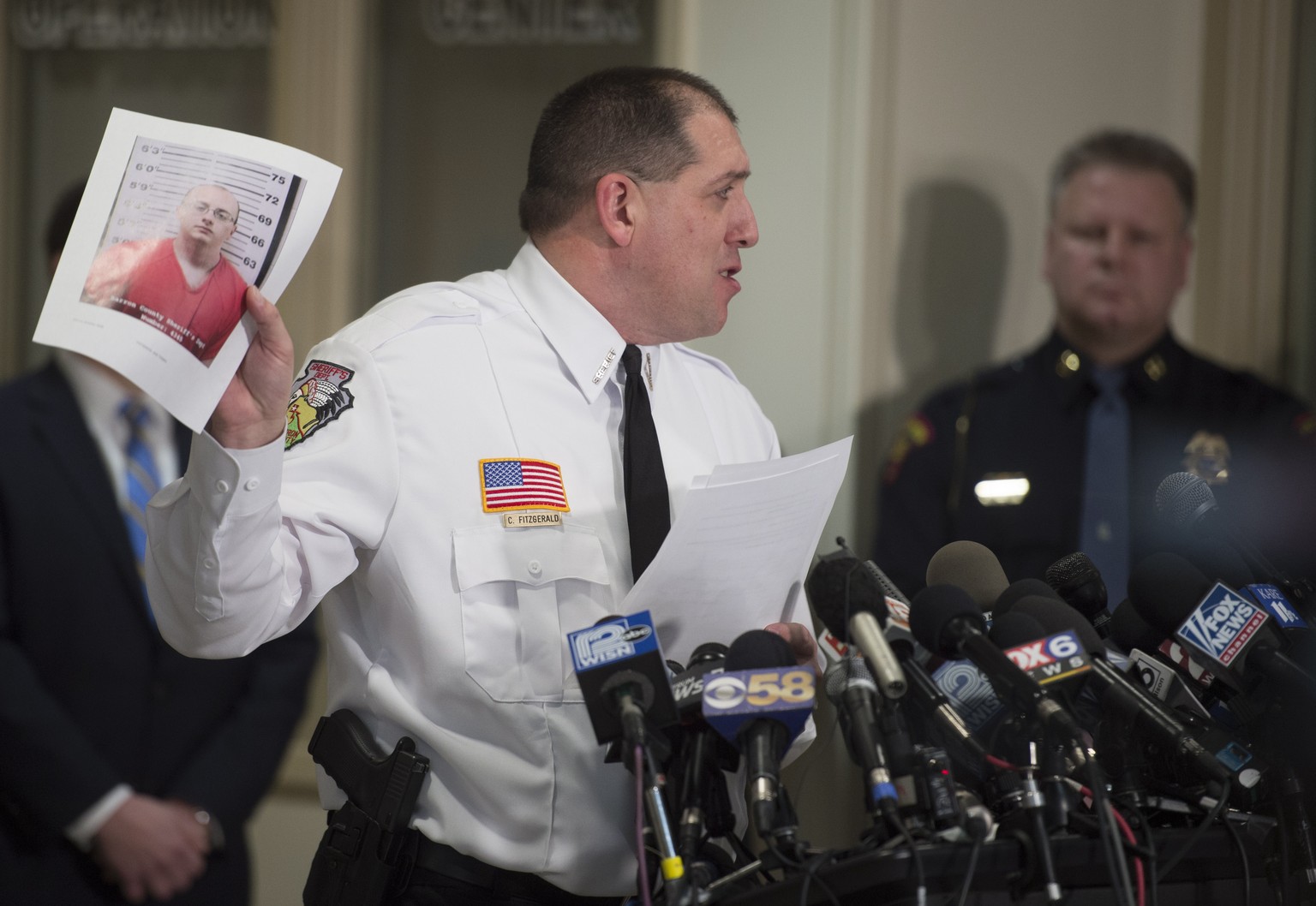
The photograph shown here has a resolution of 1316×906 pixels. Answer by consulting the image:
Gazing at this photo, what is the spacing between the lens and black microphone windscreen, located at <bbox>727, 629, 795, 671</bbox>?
4.13 ft

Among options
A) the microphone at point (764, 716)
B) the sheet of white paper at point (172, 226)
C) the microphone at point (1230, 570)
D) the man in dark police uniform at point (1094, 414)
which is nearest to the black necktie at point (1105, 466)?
the man in dark police uniform at point (1094, 414)

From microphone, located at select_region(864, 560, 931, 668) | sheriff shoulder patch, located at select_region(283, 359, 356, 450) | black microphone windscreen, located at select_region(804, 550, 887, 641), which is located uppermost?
sheriff shoulder patch, located at select_region(283, 359, 356, 450)

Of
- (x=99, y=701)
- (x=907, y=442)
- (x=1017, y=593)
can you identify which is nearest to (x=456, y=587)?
(x=1017, y=593)

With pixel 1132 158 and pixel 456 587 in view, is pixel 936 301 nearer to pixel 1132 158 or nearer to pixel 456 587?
pixel 1132 158

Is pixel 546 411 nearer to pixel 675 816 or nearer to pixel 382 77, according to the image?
pixel 675 816

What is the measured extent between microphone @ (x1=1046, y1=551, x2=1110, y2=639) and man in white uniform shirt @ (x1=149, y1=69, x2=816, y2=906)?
0.95 ft

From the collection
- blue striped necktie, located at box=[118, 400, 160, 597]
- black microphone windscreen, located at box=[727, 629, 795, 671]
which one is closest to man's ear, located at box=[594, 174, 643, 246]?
black microphone windscreen, located at box=[727, 629, 795, 671]

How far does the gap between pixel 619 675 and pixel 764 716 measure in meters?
0.14

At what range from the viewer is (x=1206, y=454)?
114 inches

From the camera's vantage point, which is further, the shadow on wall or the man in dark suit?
the shadow on wall

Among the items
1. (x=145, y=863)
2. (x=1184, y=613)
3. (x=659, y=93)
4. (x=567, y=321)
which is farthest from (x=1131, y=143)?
(x=145, y=863)

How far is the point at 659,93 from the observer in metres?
1.91

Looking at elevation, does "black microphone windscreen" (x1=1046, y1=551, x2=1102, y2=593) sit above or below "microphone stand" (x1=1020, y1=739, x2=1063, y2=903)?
above

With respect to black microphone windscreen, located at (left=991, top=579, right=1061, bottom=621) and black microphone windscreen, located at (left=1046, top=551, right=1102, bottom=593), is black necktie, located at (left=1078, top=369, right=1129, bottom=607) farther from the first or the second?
black microphone windscreen, located at (left=991, top=579, right=1061, bottom=621)
